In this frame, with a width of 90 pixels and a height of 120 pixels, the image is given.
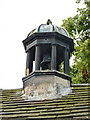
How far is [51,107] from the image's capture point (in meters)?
6.82

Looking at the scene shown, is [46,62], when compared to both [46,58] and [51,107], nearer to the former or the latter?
[46,58]

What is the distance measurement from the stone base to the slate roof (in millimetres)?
214

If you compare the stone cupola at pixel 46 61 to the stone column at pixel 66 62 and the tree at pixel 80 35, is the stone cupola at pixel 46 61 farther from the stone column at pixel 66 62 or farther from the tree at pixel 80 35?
the tree at pixel 80 35

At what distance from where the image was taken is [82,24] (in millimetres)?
15531

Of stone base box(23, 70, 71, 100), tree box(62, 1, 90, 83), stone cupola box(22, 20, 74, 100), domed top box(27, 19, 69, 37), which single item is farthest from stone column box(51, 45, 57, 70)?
tree box(62, 1, 90, 83)

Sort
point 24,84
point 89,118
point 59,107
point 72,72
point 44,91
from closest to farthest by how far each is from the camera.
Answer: point 89,118 → point 59,107 → point 44,91 → point 24,84 → point 72,72

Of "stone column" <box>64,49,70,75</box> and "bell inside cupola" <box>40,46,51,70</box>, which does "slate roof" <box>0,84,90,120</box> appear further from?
"bell inside cupola" <box>40,46,51,70</box>

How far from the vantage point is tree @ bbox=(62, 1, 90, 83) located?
13.7 m

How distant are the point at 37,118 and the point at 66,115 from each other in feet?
2.14

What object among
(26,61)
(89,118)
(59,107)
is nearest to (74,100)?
(59,107)

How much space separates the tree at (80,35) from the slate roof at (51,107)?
5831 millimetres

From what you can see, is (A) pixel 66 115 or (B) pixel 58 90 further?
(B) pixel 58 90

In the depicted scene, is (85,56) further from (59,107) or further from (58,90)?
(59,107)

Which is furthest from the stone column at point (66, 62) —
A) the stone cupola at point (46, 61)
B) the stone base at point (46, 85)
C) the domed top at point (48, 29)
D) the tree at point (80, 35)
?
the tree at point (80, 35)
